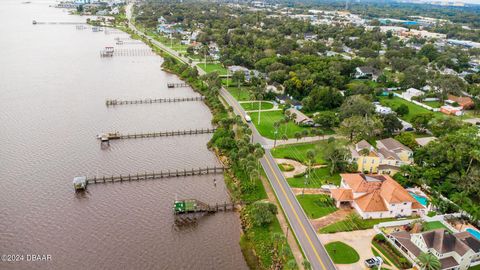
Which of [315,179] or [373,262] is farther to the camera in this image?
[315,179]

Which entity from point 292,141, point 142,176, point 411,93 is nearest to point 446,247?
point 292,141

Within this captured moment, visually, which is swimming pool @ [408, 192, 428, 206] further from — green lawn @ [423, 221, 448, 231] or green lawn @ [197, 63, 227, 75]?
green lawn @ [197, 63, 227, 75]

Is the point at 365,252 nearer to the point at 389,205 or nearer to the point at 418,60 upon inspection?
the point at 389,205

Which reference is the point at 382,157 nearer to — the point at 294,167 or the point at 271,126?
the point at 294,167

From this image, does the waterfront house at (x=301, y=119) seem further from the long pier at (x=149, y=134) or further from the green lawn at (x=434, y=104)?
the green lawn at (x=434, y=104)

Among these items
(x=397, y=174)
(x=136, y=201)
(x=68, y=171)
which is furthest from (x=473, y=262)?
(x=68, y=171)

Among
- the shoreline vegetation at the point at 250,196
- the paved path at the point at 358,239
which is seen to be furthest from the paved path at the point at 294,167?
the paved path at the point at 358,239

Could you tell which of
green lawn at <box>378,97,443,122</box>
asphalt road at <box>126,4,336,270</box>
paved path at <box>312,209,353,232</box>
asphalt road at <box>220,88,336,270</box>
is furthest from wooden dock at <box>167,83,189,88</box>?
paved path at <box>312,209,353,232</box>
